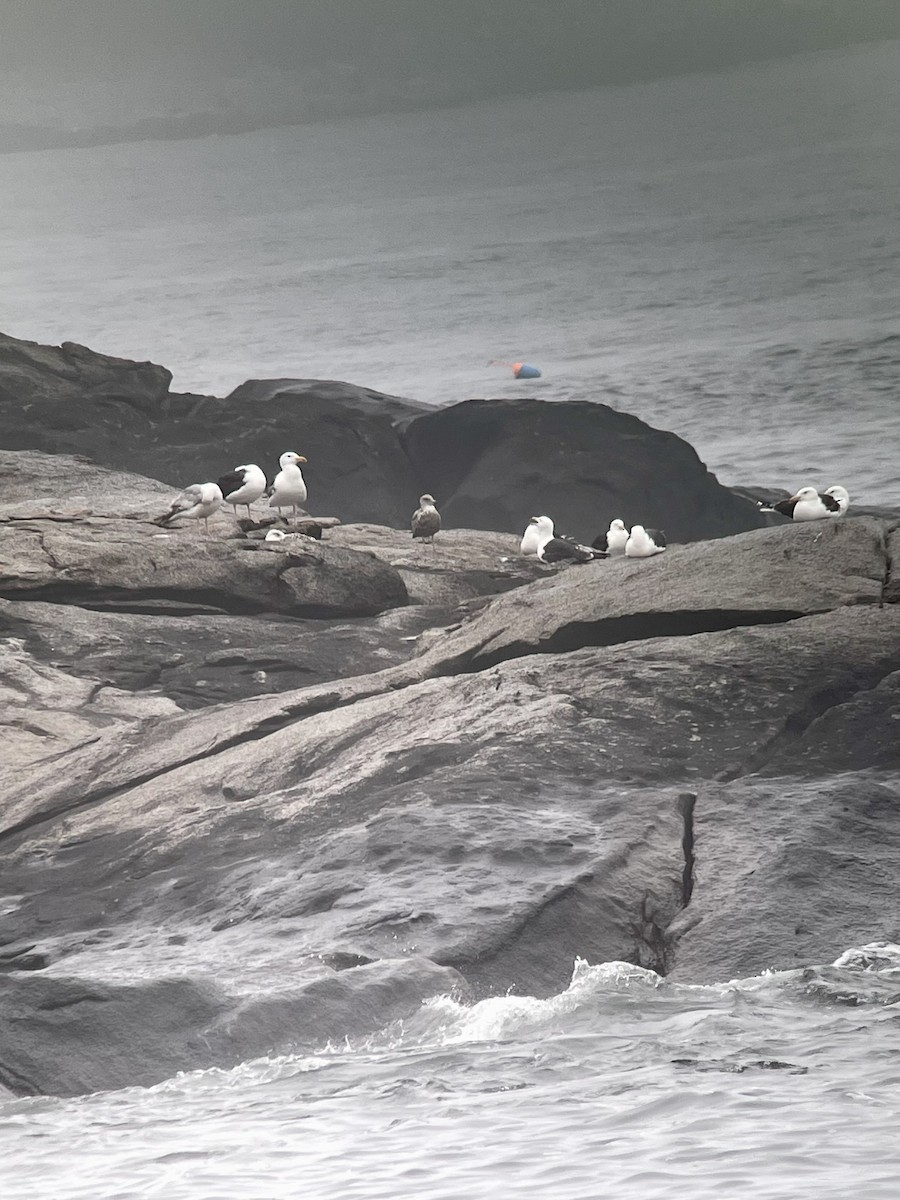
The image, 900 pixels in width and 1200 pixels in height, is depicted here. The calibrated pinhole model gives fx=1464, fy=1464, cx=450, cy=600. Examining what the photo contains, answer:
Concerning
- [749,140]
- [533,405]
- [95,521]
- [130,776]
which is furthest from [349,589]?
[749,140]

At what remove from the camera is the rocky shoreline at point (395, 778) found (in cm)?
623

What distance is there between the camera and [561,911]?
257 inches

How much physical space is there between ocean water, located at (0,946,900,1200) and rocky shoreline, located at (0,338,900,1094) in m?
0.18

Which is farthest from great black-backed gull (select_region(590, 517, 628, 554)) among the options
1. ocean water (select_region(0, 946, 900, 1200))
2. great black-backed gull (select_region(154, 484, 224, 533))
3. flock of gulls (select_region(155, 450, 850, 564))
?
ocean water (select_region(0, 946, 900, 1200))

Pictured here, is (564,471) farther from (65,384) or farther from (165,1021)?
(165,1021)

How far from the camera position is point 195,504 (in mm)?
13133

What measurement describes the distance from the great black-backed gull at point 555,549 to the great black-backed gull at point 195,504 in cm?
330

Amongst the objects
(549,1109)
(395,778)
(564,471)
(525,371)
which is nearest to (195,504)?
(395,778)

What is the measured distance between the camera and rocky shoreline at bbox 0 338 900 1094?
6234mm

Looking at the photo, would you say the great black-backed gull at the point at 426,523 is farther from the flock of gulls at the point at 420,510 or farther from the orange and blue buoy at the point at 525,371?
the orange and blue buoy at the point at 525,371

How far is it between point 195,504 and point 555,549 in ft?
11.8

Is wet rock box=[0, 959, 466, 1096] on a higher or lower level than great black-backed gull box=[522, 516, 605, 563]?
lower

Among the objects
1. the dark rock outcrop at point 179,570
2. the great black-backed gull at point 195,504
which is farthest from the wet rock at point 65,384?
the dark rock outcrop at point 179,570

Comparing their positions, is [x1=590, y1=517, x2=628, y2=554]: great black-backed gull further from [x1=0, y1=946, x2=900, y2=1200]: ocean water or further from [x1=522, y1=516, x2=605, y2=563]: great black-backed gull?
[x1=0, y1=946, x2=900, y2=1200]: ocean water
